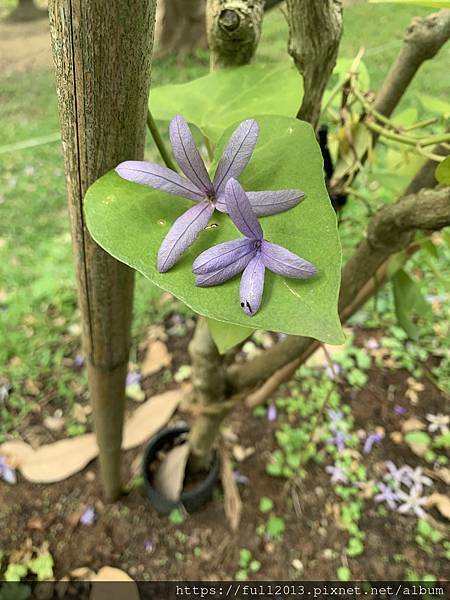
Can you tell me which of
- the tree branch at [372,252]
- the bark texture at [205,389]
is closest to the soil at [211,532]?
the bark texture at [205,389]

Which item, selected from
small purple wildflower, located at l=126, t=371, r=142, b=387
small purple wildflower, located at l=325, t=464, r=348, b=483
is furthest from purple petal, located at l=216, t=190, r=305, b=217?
small purple wildflower, located at l=126, t=371, r=142, b=387

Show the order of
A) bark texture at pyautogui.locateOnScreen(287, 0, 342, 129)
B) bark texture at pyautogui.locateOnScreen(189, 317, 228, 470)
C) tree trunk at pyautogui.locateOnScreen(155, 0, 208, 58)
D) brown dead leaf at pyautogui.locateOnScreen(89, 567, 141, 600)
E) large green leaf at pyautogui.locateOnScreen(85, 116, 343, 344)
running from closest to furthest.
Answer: large green leaf at pyautogui.locateOnScreen(85, 116, 343, 344) → bark texture at pyautogui.locateOnScreen(287, 0, 342, 129) → bark texture at pyautogui.locateOnScreen(189, 317, 228, 470) → brown dead leaf at pyautogui.locateOnScreen(89, 567, 141, 600) → tree trunk at pyautogui.locateOnScreen(155, 0, 208, 58)

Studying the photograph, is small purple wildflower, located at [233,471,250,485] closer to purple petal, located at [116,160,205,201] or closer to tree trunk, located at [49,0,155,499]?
tree trunk, located at [49,0,155,499]

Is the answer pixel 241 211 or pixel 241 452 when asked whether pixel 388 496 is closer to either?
pixel 241 452

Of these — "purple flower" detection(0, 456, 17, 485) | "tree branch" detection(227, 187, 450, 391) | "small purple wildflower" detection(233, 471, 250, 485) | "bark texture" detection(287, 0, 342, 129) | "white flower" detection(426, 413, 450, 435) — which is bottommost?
"purple flower" detection(0, 456, 17, 485)

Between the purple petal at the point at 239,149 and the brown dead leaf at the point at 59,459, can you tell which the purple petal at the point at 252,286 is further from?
the brown dead leaf at the point at 59,459

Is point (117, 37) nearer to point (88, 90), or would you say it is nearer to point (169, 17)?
point (88, 90)

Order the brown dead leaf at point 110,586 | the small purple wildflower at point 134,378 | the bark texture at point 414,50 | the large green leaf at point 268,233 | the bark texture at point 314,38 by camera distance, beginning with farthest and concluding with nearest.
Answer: the small purple wildflower at point 134,378 → the brown dead leaf at point 110,586 → the bark texture at point 414,50 → the bark texture at point 314,38 → the large green leaf at point 268,233
